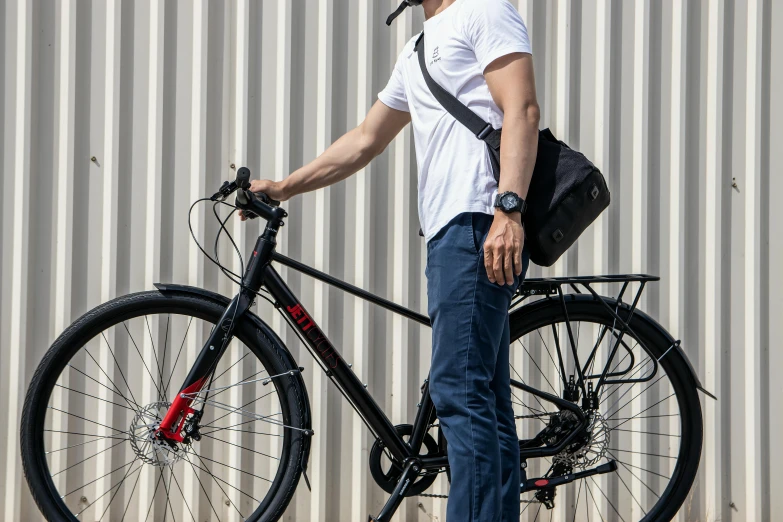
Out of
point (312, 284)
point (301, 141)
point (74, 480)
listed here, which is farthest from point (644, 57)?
point (74, 480)

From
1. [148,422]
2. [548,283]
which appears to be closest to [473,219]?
[548,283]

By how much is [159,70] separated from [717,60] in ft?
7.44

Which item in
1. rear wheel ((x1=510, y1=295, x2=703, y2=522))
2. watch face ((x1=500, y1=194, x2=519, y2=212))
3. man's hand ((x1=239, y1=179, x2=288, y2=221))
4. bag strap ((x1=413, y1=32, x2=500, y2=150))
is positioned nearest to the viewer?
watch face ((x1=500, y1=194, x2=519, y2=212))

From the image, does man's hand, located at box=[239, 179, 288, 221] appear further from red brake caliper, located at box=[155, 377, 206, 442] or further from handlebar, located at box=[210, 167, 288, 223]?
red brake caliper, located at box=[155, 377, 206, 442]

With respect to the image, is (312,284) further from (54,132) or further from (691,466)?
(691,466)

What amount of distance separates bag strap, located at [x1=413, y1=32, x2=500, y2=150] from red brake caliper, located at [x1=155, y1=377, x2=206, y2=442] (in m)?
1.14

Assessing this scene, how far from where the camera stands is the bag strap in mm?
2041

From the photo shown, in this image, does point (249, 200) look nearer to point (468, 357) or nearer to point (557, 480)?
point (468, 357)

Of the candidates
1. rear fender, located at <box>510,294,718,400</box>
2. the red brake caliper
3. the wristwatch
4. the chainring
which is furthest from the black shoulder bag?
the red brake caliper

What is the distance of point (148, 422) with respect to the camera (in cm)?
291

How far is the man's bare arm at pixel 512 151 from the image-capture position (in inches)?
77.1

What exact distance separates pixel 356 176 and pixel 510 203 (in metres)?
1.18

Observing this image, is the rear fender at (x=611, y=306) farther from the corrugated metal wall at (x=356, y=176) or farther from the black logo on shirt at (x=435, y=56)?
the black logo on shirt at (x=435, y=56)

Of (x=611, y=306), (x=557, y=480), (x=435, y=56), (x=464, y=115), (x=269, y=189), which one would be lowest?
(x=557, y=480)
